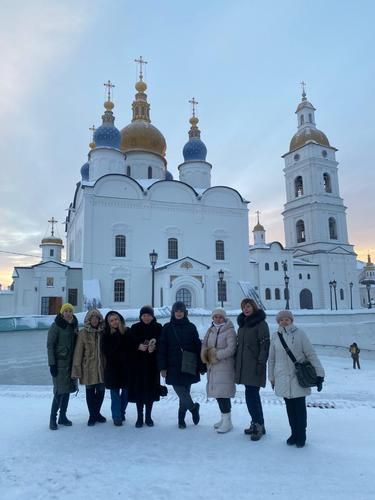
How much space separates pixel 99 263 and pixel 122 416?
20.2m

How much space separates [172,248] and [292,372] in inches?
884

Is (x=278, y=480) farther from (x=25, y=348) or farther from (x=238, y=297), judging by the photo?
(x=238, y=297)

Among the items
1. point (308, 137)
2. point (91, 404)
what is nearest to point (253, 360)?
point (91, 404)

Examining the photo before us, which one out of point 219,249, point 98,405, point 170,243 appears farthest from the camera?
point 219,249

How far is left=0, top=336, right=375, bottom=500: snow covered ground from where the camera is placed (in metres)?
3.12

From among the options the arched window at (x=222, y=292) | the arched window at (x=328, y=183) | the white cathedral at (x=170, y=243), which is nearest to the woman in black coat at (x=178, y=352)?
the white cathedral at (x=170, y=243)

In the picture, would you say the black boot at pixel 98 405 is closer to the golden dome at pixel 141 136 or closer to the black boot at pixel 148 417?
the black boot at pixel 148 417

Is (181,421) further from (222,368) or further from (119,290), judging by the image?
(119,290)

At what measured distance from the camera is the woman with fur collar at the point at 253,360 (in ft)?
14.4

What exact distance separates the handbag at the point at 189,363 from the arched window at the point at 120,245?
68.7ft

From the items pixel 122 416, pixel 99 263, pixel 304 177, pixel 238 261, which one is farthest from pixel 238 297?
pixel 122 416

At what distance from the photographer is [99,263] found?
2458cm

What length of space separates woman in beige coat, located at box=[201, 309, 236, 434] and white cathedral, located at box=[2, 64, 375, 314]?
14.2 m

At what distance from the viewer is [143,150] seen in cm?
3058
